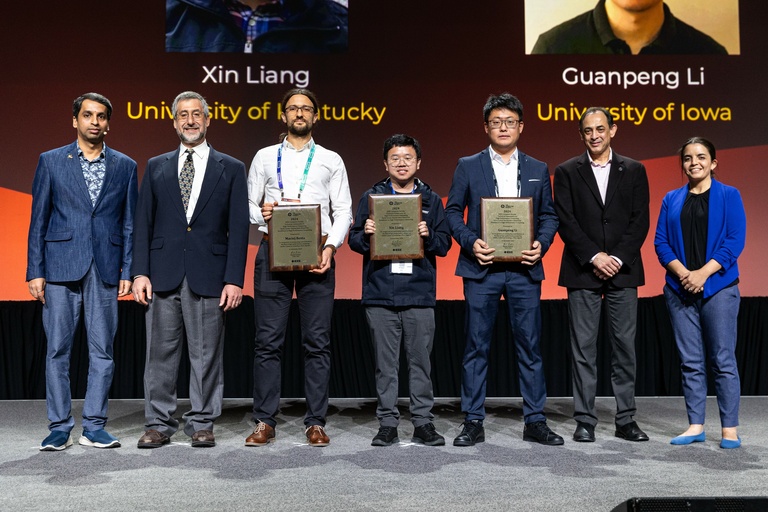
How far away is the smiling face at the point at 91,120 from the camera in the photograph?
3.78m

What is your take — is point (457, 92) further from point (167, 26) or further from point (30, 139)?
point (30, 139)

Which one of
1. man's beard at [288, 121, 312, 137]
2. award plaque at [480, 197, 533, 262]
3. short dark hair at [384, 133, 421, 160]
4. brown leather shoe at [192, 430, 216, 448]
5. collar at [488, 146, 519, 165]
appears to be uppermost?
man's beard at [288, 121, 312, 137]

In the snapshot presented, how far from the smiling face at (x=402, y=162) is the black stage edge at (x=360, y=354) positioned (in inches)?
78.9

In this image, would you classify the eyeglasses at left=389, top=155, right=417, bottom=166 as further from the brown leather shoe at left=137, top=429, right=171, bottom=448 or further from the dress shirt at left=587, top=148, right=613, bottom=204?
the brown leather shoe at left=137, top=429, right=171, bottom=448

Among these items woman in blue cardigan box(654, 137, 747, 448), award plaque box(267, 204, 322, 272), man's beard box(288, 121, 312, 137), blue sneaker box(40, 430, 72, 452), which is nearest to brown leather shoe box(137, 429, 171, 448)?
blue sneaker box(40, 430, 72, 452)

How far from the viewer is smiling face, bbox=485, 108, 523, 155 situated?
389 cm

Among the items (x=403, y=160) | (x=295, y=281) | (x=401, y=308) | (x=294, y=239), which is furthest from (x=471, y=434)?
(x=403, y=160)

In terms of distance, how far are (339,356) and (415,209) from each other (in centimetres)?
220

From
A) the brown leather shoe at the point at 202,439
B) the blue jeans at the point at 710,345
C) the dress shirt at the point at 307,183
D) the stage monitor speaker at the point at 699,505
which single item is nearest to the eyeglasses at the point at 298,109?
the dress shirt at the point at 307,183

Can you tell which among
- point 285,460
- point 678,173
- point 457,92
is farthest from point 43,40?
point 678,173

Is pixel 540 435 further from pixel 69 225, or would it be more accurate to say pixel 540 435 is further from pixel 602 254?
pixel 69 225

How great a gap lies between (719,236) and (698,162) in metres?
0.38

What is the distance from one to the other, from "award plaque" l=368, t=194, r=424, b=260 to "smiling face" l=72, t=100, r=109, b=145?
1402 mm

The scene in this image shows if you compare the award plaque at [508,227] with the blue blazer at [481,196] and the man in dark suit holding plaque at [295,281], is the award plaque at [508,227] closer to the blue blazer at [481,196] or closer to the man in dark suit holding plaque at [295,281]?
the blue blazer at [481,196]
